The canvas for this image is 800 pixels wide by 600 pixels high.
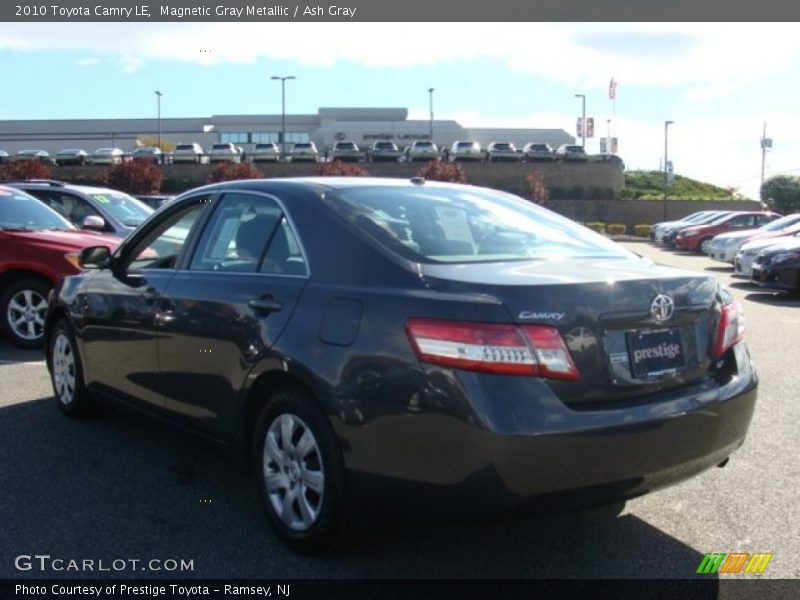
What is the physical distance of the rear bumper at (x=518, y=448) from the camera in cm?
316

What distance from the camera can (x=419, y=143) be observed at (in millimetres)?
61000

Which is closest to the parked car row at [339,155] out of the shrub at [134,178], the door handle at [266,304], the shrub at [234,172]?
the shrub at [234,172]

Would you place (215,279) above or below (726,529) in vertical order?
above

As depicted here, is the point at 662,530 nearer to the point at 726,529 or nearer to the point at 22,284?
the point at 726,529

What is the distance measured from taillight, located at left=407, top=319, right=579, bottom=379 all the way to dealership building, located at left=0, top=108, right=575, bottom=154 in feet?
308

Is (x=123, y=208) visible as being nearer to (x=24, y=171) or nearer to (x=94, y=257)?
(x=94, y=257)

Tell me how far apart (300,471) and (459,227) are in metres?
1.40

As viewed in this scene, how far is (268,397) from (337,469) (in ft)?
2.03

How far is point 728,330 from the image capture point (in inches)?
153

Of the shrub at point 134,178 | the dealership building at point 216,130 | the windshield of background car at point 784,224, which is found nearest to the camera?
the windshield of background car at point 784,224

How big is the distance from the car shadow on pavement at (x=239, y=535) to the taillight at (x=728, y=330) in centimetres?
91

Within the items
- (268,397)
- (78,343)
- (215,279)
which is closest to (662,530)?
(268,397)

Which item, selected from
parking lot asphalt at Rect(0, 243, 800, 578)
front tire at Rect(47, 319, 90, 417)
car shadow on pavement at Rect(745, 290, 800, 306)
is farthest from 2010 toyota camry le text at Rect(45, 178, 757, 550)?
car shadow on pavement at Rect(745, 290, 800, 306)

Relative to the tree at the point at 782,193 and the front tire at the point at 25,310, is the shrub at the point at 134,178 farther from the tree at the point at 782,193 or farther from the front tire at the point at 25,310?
the front tire at the point at 25,310
